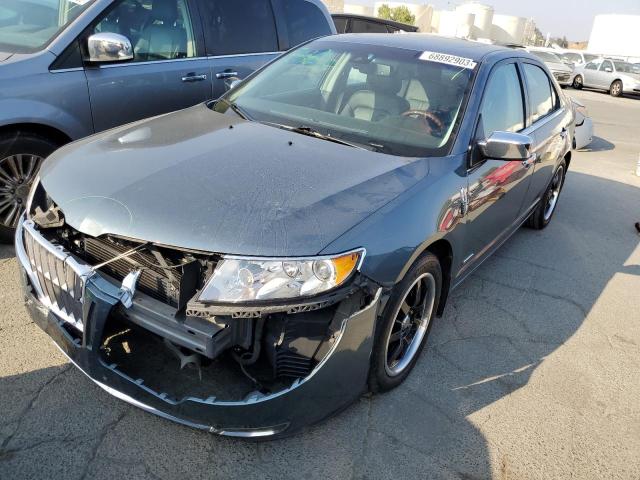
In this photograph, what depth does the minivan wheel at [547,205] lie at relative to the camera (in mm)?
5027

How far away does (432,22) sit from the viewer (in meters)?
66.8

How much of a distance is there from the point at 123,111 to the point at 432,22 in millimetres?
69886

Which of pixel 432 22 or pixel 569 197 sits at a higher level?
pixel 569 197

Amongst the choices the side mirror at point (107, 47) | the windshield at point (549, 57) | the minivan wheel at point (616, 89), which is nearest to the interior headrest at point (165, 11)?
the side mirror at point (107, 47)

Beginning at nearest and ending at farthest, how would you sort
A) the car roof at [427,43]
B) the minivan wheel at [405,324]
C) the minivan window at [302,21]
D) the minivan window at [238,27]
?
the minivan wheel at [405,324] → the car roof at [427,43] → the minivan window at [238,27] → the minivan window at [302,21]

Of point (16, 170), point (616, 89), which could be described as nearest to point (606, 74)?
point (616, 89)

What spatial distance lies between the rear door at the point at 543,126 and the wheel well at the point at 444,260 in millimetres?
1521

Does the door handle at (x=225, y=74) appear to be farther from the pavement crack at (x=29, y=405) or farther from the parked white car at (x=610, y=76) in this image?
the parked white car at (x=610, y=76)

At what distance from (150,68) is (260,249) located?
Result: 280cm

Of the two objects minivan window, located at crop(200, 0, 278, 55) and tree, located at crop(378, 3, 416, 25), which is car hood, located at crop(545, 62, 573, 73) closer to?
minivan window, located at crop(200, 0, 278, 55)

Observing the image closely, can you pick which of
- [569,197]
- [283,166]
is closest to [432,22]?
[569,197]

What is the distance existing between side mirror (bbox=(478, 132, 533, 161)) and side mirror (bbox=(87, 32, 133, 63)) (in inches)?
99.2

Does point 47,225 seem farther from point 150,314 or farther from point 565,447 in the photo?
point 565,447

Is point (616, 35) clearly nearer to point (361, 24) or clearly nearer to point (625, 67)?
point (625, 67)
